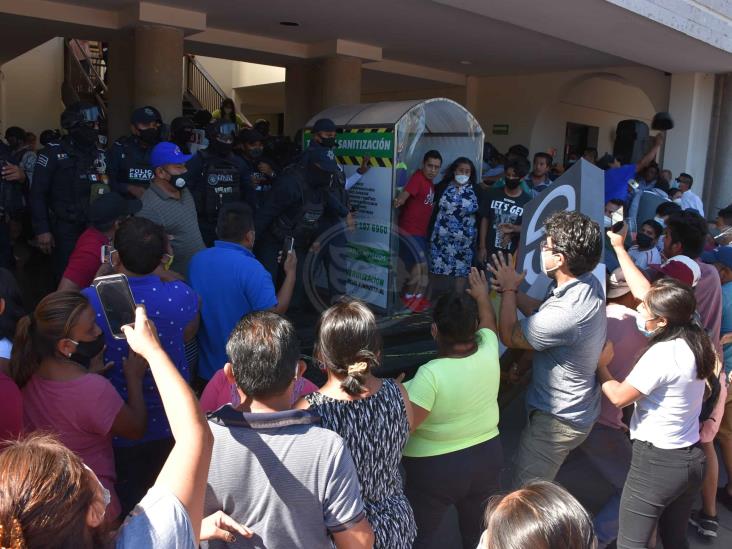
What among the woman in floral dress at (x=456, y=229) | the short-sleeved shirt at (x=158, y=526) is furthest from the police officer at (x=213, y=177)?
the short-sleeved shirt at (x=158, y=526)

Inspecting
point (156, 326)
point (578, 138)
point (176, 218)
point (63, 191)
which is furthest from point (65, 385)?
point (578, 138)

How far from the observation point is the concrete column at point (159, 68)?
8.29 metres

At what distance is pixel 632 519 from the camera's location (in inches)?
114

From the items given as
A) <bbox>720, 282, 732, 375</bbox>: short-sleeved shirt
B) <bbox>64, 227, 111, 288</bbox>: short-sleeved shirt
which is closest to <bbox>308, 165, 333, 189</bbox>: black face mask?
<bbox>64, 227, 111, 288</bbox>: short-sleeved shirt

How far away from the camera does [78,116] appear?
16.5 feet

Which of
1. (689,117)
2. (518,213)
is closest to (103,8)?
(518,213)

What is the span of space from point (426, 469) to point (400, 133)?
4449 millimetres

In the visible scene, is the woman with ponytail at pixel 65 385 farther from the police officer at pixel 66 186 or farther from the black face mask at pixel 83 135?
the black face mask at pixel 83 135

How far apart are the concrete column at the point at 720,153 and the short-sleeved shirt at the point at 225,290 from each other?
33.7 ft

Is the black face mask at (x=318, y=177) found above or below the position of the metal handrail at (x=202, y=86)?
below

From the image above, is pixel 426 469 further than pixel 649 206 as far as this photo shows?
No

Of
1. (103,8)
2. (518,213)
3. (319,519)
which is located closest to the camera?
(319,519)

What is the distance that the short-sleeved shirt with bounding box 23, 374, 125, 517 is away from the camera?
2.15 m

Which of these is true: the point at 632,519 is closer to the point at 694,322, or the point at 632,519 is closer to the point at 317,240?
the point at 694,322
